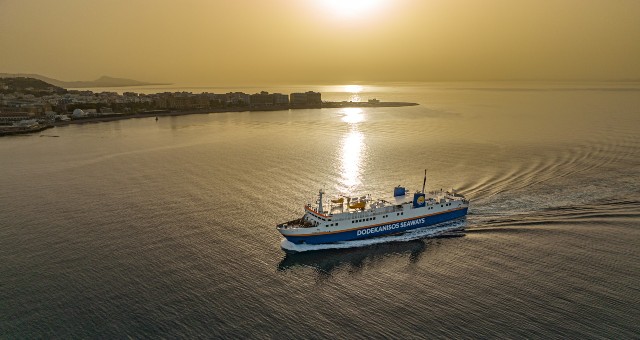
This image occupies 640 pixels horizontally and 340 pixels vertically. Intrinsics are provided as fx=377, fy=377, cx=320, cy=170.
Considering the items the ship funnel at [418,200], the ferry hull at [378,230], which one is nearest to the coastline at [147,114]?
the ferry hull at [378,230]

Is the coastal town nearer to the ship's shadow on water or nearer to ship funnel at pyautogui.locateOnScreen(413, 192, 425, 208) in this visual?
the ship's shadow on water

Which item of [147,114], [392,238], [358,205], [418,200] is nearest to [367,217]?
[358,205]

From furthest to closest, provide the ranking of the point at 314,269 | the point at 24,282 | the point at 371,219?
1. the point at 371,219
2. the point at 314,269
3. the point at 24,282

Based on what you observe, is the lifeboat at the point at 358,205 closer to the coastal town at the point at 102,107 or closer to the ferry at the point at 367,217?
the ferry at the point at 367,217

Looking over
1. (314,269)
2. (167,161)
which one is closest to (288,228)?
(314,269)

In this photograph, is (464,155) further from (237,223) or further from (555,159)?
(237,223)

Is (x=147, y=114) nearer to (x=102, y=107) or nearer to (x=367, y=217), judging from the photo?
(x=102, y=107)
